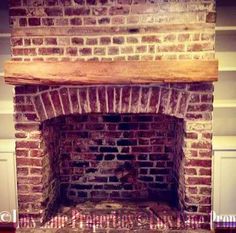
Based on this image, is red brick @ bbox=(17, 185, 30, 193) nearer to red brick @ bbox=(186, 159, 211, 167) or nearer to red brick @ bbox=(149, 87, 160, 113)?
red brick @ bbox=(149, 87, 160, 113)

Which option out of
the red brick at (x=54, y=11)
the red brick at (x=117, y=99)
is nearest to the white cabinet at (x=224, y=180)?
the red brick at (x=117, y=99)

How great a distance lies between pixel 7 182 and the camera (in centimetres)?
363

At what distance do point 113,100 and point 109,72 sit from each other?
0.26 meters

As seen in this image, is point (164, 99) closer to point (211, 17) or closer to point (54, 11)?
point (211, 17)

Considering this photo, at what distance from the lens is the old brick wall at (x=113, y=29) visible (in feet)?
9.78

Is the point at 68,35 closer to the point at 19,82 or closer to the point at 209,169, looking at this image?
the point at 19,82

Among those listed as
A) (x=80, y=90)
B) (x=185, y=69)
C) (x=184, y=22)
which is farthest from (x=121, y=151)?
(x=184, y=22)

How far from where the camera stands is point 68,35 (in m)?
3.04

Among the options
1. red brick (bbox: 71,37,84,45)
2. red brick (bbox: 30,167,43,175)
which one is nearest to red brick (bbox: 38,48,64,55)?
red brick (bbox: 71,37,84,45)

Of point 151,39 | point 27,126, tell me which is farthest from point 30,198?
point 151,39

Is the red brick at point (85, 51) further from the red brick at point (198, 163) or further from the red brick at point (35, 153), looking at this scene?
the red brick at point (198, 163)

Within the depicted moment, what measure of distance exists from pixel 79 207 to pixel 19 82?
4.55ft

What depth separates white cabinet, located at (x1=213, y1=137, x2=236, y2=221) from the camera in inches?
139

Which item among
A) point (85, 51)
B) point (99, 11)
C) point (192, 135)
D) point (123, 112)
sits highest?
point (99, 11)
